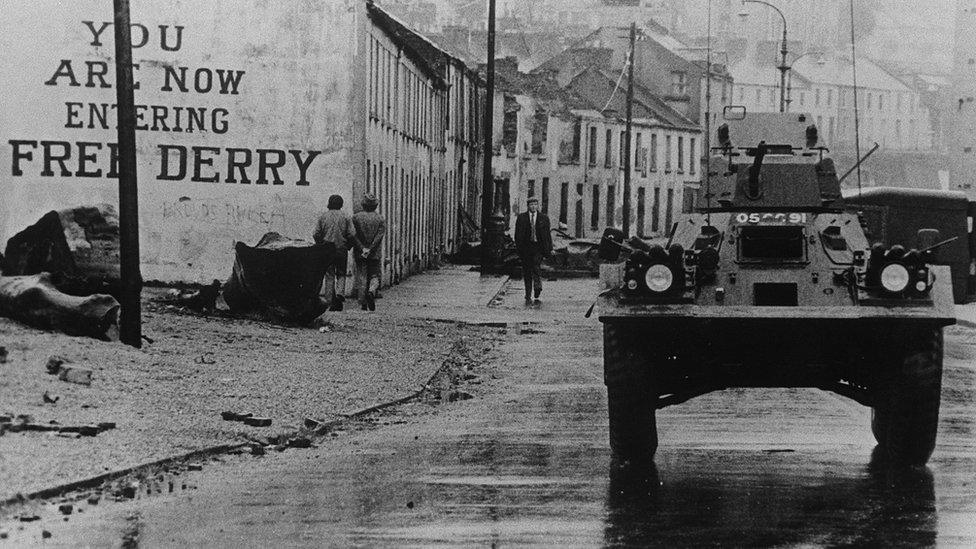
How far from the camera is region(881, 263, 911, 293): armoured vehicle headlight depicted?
11328mm

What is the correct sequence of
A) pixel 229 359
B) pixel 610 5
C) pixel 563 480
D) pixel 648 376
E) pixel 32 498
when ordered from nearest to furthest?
pixel 32 498 → pixel 563 480 → pixel 648 376 → pixel 229 359 → pixel 610 5

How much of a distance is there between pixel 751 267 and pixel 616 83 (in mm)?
81340

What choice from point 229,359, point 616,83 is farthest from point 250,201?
point 616,83

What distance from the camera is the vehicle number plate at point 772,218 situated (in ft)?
41.0

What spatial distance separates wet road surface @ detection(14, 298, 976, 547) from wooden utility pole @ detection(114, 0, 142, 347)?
140 inches

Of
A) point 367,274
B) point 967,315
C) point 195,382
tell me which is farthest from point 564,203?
point 195,382

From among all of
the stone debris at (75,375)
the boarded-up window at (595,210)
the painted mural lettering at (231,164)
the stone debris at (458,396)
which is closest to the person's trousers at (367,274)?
the painted mural lettering at (231,164)

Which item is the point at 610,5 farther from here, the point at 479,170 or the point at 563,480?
the point at 563,480

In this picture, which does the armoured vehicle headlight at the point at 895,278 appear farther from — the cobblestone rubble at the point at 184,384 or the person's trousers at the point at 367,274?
the person's trousers at the point at 367,274

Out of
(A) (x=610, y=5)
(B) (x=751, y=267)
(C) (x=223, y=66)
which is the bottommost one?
(B) (x=751, y=267)

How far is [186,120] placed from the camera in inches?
1246

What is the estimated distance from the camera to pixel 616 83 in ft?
303

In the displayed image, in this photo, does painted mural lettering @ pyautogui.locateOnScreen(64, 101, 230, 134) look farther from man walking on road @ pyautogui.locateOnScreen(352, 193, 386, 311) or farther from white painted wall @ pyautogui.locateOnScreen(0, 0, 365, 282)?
man walking on road @ pyautogui.locateOnScreen(352, 193, 386, 311)

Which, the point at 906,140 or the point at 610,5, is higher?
the point at 610,5
